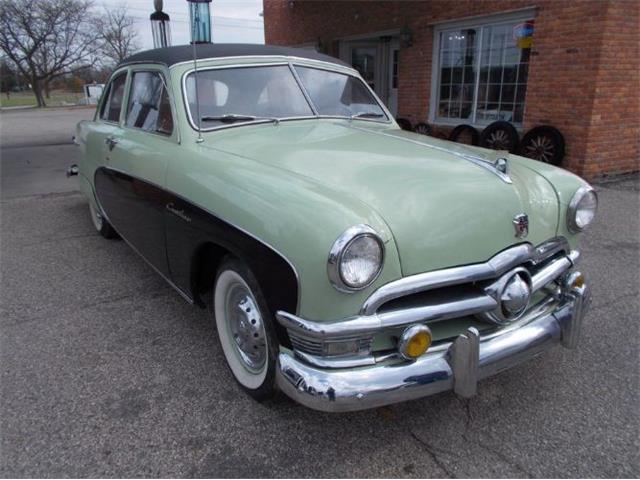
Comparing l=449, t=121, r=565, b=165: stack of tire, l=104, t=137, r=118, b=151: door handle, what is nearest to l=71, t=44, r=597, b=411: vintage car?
l=104, t=137, r=118, b=151: door handle

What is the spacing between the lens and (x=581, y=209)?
99.3 inches

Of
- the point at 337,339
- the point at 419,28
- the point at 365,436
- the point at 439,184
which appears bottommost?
the point at 365,436

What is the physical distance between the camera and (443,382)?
196 cm

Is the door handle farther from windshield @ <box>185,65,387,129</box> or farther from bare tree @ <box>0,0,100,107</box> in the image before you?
bare tree @ <box>0,0,100,107</box>

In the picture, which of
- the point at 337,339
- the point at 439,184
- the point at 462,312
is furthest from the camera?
the point at 439,184

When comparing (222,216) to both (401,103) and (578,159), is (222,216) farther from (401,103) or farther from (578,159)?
(401,103)

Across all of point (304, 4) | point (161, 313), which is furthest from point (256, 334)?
point (304, 4)

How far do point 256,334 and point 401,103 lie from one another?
8.59m

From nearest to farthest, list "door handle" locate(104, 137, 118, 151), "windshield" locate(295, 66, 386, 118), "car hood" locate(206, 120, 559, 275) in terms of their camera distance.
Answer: "car hood" locate(206, 120, 559, 275)
"windshield" locate(295, 66, 386, 118)
"door handle" locate(104, 137, 118, 151)

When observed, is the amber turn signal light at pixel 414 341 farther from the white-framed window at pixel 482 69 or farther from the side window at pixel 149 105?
the white-framed window at pixel 482 69

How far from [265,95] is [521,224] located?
1.83m

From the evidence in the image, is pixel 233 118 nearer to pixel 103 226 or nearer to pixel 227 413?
pixel 227 413

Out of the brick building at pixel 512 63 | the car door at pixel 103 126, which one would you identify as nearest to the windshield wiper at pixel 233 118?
the car door at pixel 103 126

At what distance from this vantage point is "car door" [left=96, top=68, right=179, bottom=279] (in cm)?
298
